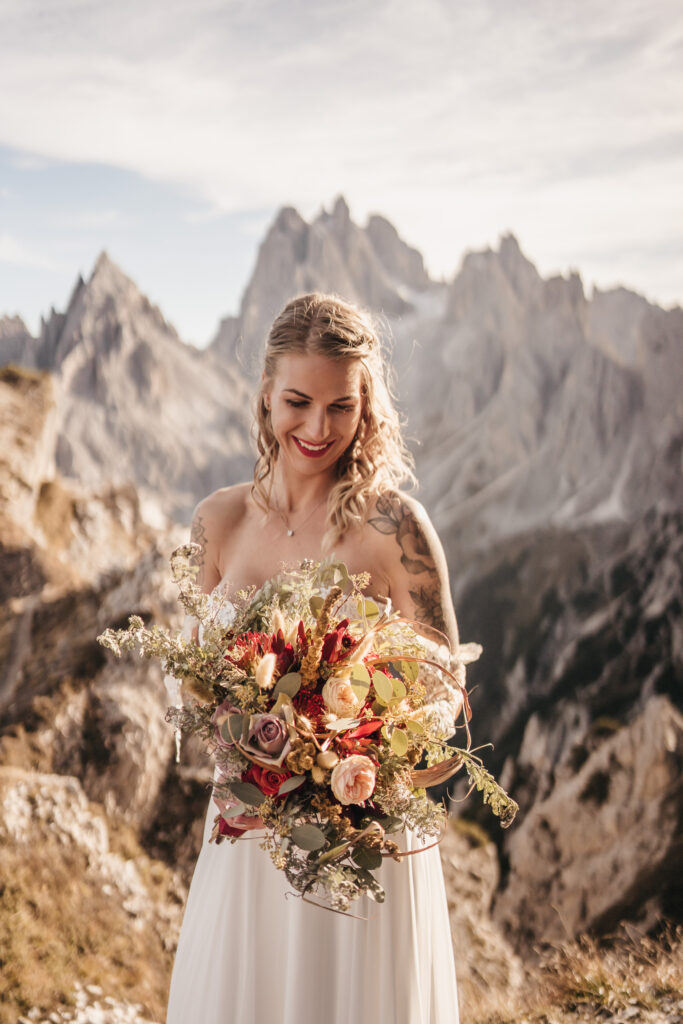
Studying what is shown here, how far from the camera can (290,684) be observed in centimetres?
155

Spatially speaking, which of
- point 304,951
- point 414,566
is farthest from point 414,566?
point 304,951

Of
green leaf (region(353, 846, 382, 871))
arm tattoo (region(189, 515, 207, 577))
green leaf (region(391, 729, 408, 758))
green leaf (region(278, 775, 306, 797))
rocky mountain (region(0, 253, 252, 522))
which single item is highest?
rocky mountain (region(0, 253, 252, 522))

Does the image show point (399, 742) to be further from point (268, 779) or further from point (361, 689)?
point (268, 779)

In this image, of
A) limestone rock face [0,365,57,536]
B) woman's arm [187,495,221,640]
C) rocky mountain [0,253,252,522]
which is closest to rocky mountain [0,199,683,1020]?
limestone rock face [0,365,57,536]

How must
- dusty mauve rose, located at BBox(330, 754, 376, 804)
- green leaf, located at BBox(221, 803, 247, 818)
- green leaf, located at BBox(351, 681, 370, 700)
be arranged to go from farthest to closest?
green leaf, located at BBox(221, 803, 247, 818)
green leaf, located at BBox(351, 681, 370, 700)
dusty mauve rose, located at BBox(330, 754, 376, 804)

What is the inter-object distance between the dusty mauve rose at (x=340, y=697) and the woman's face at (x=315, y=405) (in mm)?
1005

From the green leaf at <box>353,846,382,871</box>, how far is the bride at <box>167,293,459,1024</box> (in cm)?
28

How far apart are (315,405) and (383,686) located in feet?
3.42

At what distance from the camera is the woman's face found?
2.31 metres

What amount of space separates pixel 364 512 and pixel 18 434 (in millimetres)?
7854

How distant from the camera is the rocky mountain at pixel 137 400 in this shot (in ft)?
130

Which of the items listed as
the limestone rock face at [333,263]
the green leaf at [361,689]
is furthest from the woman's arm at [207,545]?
the limestone rock face at [333,263]

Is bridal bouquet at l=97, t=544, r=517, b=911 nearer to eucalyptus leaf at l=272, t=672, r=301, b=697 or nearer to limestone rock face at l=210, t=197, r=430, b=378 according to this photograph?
eucalyptus leaf at l=272, t=672, r=301, b=697

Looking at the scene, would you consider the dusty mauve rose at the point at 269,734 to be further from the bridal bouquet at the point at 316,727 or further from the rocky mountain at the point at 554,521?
the rocky mountain at the point at 554,521
